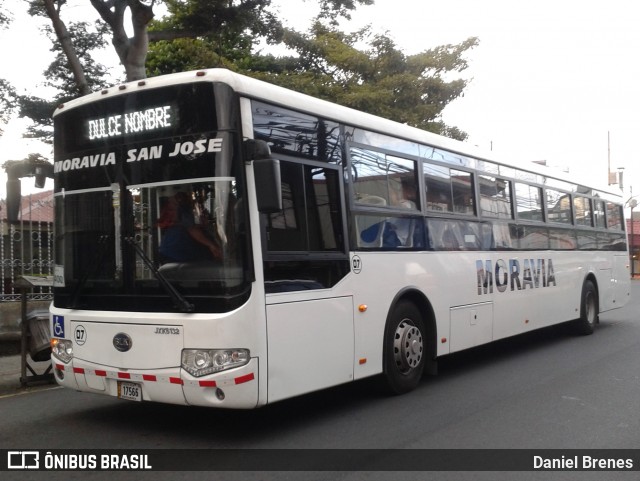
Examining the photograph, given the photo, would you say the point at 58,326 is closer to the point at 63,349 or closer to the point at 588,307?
the point at 63,349

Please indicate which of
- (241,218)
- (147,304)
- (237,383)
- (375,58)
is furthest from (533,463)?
(375,58)

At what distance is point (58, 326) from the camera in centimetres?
607

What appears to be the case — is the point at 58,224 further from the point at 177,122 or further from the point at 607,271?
the point at 607,271

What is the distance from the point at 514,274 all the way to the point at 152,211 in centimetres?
603

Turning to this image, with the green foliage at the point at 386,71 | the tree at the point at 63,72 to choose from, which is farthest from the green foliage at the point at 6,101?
the green foliage at the point at 386,71

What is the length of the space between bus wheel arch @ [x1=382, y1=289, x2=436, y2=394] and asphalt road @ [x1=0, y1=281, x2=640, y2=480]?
218 millimetres

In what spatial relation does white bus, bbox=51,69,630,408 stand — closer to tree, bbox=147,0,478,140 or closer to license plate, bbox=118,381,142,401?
license plate, bbox=118,381,142,401

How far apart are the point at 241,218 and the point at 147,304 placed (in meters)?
1.11

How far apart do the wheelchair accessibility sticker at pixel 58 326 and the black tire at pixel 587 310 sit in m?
9.34

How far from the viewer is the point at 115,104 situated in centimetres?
586

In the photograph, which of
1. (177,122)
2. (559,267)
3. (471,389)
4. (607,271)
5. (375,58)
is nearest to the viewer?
(177,122)

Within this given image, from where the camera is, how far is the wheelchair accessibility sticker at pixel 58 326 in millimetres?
6031

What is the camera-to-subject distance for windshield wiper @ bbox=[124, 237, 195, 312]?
17.3 feet

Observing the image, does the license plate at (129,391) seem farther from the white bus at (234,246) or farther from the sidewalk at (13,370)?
the sidewalk at (13,370)
